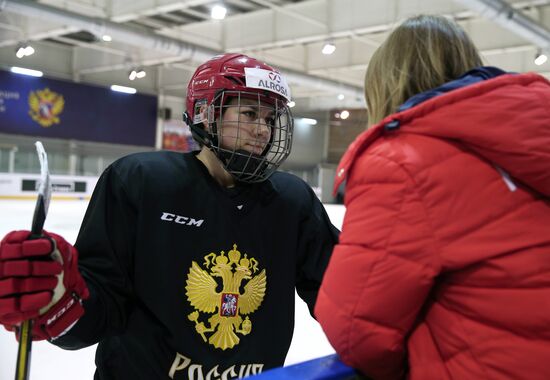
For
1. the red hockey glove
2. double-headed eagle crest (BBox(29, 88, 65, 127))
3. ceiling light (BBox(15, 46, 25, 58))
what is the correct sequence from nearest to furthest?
the red hockey glove
ceiling light (BBox(15, 46, 25, 58))
double-headed eagle crest (BBox(29, 88, 65, 127))

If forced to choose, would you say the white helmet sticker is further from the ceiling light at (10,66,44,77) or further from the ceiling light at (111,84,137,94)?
the ceiling light at (111,84,137,94)

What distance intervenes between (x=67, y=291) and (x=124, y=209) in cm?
29

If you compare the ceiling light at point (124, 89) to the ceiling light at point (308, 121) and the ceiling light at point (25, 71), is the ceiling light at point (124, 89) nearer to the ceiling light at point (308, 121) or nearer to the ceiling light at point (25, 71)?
the ceiling light at point (25, 71)

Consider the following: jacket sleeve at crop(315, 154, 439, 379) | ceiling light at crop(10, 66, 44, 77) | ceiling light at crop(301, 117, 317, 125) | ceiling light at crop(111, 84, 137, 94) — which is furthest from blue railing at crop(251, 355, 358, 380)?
ceiling light at crop(301, 117, 317, 125)

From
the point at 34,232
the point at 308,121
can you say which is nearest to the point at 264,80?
the point at 34,232

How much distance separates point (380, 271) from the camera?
71cm

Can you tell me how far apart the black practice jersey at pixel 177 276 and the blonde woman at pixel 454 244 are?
515 millimetres

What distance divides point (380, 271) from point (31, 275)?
0.55 metres

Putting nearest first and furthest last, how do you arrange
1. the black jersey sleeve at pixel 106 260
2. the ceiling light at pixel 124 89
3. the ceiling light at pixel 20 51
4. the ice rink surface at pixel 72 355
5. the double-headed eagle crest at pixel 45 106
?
the black jersey sleeve at pixel 106 260 < the ice rink surface at pixel 72 355 < the ceiling light at pixel 20 51 < the double-headed eagle crest at pixel 45 106 < the ceiling light at pixel 124 89

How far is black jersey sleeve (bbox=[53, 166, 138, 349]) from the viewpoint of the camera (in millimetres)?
1133

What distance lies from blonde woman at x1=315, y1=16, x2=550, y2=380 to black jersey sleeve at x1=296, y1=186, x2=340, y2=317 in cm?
65

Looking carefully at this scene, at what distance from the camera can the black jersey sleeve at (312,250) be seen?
1420mm

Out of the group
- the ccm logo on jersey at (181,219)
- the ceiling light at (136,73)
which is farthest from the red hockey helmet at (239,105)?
the ceiling light at (136,73)

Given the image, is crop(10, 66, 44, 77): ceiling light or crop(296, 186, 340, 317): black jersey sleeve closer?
crop(296, 186, 340, 317): black jersey sleeve
